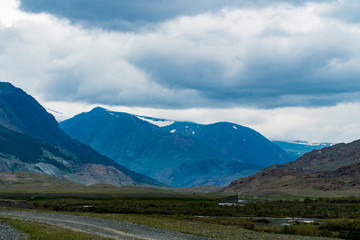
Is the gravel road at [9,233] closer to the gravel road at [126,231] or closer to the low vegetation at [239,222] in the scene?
the gravel road at [126,231]

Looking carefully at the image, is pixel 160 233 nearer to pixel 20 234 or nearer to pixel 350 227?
pixel 20 234

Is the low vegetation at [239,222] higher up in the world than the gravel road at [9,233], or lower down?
lower down

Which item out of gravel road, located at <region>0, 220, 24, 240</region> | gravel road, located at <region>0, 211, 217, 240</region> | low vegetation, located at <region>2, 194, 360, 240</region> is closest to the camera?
gravel road, located at <region>0, 220, 24, 240</region>

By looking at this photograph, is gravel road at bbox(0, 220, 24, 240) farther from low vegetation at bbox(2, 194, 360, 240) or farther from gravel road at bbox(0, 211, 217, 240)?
low vegetation at bbox(2, 194, 360, 240)

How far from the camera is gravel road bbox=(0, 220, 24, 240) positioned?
146 feet

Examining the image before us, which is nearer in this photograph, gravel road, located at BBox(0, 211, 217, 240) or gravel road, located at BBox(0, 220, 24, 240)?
gravel road, located at BBox(0, 220, 24, 240)

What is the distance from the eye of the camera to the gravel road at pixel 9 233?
4446 centimetres

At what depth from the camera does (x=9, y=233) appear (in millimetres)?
47812

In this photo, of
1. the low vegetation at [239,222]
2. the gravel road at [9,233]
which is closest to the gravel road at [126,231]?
the low vegetation at [239,222]

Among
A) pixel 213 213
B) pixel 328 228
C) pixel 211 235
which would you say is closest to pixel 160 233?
pixel 211 235

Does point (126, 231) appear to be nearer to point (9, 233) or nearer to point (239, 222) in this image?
point (9, 233)

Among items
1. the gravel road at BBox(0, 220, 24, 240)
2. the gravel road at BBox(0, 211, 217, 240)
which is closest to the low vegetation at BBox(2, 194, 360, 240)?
the gravel road at BBox(0, 211, 217, 240)

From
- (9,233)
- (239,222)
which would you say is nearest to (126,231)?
A: (9,233)

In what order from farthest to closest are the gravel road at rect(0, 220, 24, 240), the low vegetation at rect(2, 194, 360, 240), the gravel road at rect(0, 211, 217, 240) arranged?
the low vegetation at rect(2, 194, 360, 240) < the gravel road at rect(0, 211, 217, 240) < the gravel road at rect(0, 220, 24, 240)
